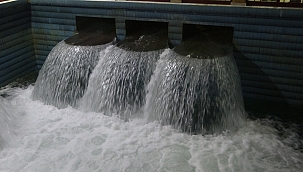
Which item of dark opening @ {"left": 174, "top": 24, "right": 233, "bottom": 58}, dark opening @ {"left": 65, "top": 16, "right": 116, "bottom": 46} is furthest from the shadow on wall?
dark opening @ {"left": 65, "top": 16, "right": 116, "bottom": 46}

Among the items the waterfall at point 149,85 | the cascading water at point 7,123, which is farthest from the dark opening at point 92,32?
the cascading water at point 7,123

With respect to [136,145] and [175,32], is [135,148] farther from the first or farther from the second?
[175,32]

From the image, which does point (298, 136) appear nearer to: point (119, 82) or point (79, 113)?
point (119, 82)

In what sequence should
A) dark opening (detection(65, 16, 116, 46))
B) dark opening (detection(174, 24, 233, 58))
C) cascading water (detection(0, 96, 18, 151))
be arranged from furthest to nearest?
dark opening (detection(65, 16, 116, 46)) < dark opening (detection(174, 24, 233, 58)) < cascading water (detection(0, 96, 18, 151))

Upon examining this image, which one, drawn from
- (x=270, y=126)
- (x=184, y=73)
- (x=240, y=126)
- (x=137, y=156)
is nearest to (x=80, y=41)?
(x=184, y=73)

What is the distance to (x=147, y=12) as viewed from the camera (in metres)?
4.60

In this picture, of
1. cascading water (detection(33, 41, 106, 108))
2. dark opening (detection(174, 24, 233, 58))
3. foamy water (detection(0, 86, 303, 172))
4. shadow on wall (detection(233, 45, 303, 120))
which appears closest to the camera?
foamy water (detection(0, 86, 303, 172))

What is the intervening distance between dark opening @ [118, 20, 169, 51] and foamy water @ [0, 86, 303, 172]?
1005 millimetres

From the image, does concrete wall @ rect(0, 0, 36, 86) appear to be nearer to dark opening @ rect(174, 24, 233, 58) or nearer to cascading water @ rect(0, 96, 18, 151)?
cascading water @ rect(0, 96, 18, 151)

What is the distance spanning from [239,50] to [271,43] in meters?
0.39

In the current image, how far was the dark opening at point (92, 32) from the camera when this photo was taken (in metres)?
4.80

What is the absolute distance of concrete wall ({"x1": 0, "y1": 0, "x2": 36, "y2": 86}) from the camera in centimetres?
494

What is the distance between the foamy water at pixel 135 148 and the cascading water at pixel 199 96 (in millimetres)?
126

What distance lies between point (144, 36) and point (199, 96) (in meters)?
1.47
